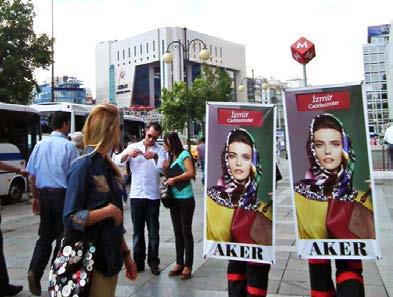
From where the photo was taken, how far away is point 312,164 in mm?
3826

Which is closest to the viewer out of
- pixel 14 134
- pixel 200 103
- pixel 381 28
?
pixel 14 134

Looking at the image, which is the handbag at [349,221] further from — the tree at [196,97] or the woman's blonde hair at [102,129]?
the tree at [196,97]

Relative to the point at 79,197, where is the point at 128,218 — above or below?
below

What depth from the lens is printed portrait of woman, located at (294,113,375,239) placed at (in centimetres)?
378

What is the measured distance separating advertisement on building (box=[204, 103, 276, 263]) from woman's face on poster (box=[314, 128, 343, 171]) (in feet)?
1.50

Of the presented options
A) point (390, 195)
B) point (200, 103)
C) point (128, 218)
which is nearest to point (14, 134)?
point (128, 218)

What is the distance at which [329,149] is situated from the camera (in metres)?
3.80

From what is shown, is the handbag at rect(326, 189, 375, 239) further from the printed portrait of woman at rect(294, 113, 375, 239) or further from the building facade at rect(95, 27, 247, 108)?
the building facade at rect(95, 27, 247, 108)

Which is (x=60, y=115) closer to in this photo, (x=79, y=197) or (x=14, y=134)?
(x=79, y=197)

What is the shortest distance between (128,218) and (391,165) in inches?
516

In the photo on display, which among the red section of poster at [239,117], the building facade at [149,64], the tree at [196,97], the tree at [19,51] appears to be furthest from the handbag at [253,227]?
the building facade at [149,64]

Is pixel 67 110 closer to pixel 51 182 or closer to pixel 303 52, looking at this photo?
pixel 51 182

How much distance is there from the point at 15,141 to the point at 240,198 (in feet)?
44.9

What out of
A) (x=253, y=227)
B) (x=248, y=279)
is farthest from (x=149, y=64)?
(x=248, y=279)
